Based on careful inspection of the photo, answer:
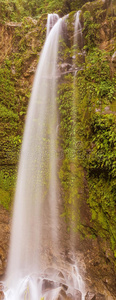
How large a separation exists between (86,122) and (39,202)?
3.19 m

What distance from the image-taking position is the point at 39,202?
6129 mm

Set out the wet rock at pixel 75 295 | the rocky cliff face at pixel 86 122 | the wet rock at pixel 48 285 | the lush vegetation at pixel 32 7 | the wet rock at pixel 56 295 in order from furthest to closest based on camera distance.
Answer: the lush vegetation at pixel 32 7, the rocky cliff face at pixel 86 122, the wet rock at pixel 48 285, the wet rock at pixel 75 295, the wet rock at pixel 56 295

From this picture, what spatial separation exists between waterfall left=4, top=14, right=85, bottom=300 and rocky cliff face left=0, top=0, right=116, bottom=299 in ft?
1.03

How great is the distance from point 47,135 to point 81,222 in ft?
10.8

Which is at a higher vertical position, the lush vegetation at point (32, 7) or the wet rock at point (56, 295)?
the lush vegetation at point (32, 7)

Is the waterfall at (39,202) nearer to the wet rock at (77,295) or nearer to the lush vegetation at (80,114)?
the wet rock at (77,295)

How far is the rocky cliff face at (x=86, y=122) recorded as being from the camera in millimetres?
5004

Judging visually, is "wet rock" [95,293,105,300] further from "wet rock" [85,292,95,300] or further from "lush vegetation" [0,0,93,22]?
"lush vegetation" [0,0,93,22]

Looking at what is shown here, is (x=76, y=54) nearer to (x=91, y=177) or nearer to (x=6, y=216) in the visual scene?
(x=91, y=177)

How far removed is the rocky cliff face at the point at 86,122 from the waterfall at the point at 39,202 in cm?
31

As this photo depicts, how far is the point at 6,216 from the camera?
6.12m

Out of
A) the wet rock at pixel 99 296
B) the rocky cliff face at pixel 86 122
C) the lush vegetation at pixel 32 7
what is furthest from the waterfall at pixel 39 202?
the lush vegetation at pixel 32 7

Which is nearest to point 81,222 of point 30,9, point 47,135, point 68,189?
point 68,189

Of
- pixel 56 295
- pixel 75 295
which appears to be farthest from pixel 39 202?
pixel 75 295
